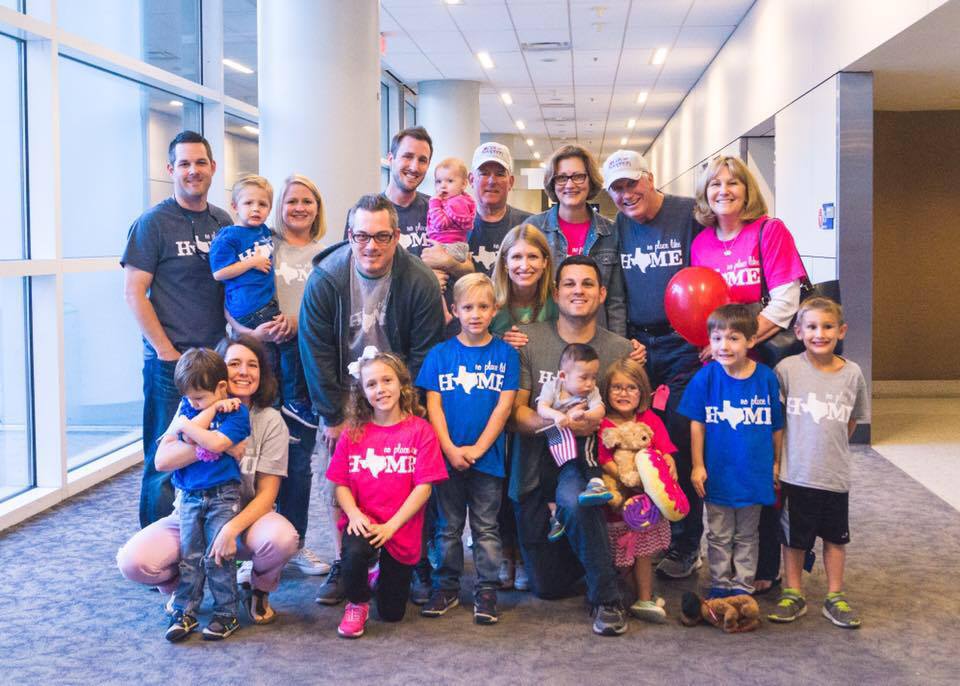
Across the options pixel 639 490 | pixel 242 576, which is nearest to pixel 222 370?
pixel 242 576

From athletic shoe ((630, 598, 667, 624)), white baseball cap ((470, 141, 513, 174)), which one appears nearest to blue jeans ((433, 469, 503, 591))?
athletic shoe ((630, 598, 667, 624))

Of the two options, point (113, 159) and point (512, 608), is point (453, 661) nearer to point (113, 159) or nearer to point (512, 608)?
point (512, 608)

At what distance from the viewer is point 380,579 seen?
342 cm

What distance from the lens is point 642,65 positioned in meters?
12.7

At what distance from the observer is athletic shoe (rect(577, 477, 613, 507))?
3.28 metres

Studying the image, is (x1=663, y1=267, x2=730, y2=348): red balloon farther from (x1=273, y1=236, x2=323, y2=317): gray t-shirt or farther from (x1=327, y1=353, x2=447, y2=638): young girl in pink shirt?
(x1=273, y1=236, x2=323, y2=317): gray t-shirt

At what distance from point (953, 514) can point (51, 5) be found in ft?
17.4

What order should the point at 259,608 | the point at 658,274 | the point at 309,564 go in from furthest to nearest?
the point at 309,564 → the point at 658,274 → the point at 259,608

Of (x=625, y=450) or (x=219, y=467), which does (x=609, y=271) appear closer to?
(x=625, y=450)

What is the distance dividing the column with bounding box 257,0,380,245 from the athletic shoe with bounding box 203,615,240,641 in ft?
11.7

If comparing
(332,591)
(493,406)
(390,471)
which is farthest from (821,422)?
(332,591)

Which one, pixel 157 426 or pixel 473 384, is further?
pixel 157 426

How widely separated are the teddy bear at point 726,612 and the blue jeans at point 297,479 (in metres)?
1.53

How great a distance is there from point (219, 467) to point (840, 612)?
86.4 inches
